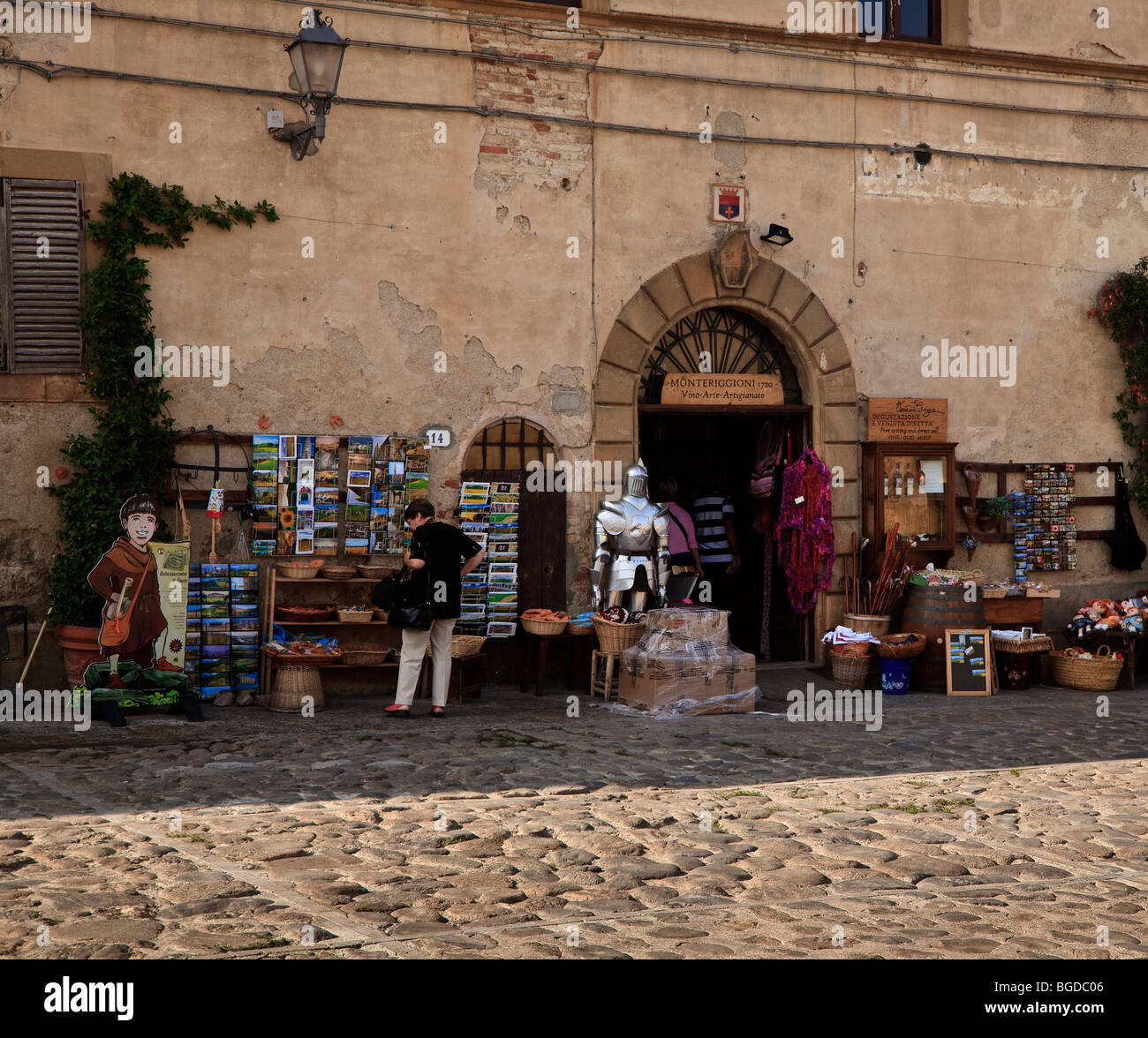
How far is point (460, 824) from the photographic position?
6.64 metres

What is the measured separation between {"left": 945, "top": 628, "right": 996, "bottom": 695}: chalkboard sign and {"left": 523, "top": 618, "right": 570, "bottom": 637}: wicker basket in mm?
3358

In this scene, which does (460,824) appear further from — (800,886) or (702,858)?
(800,886)

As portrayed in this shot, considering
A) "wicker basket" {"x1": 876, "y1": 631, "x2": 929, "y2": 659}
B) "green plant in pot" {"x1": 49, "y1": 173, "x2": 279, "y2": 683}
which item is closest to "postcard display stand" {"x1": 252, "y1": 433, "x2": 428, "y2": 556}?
"green plant in pot" {"x1": 49, "y1": 173, "x2": 279, "y2": 683}

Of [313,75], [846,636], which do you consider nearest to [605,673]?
[846,636]

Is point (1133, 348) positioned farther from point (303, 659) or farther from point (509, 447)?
point (303, 659)

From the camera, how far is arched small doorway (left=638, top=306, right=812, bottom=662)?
12422mm

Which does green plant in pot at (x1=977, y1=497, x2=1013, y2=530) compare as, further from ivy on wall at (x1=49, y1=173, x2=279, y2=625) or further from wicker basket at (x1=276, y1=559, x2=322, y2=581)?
ivy on wall at (x1=49, y1=173, x2=279, y2=625)

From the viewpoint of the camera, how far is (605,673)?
1118 cm

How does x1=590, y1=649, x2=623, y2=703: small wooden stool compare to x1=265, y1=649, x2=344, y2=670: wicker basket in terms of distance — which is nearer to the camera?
x1=265, y1=649, x2=344, y2=670: wicker basket

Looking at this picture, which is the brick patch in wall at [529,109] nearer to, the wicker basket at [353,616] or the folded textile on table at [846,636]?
the wicker basket at [353,616]

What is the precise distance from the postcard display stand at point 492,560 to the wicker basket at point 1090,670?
493 centimetres

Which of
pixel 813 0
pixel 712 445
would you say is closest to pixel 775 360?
pixel 712 445

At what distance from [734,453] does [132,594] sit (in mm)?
6719

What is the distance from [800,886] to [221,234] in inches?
284
